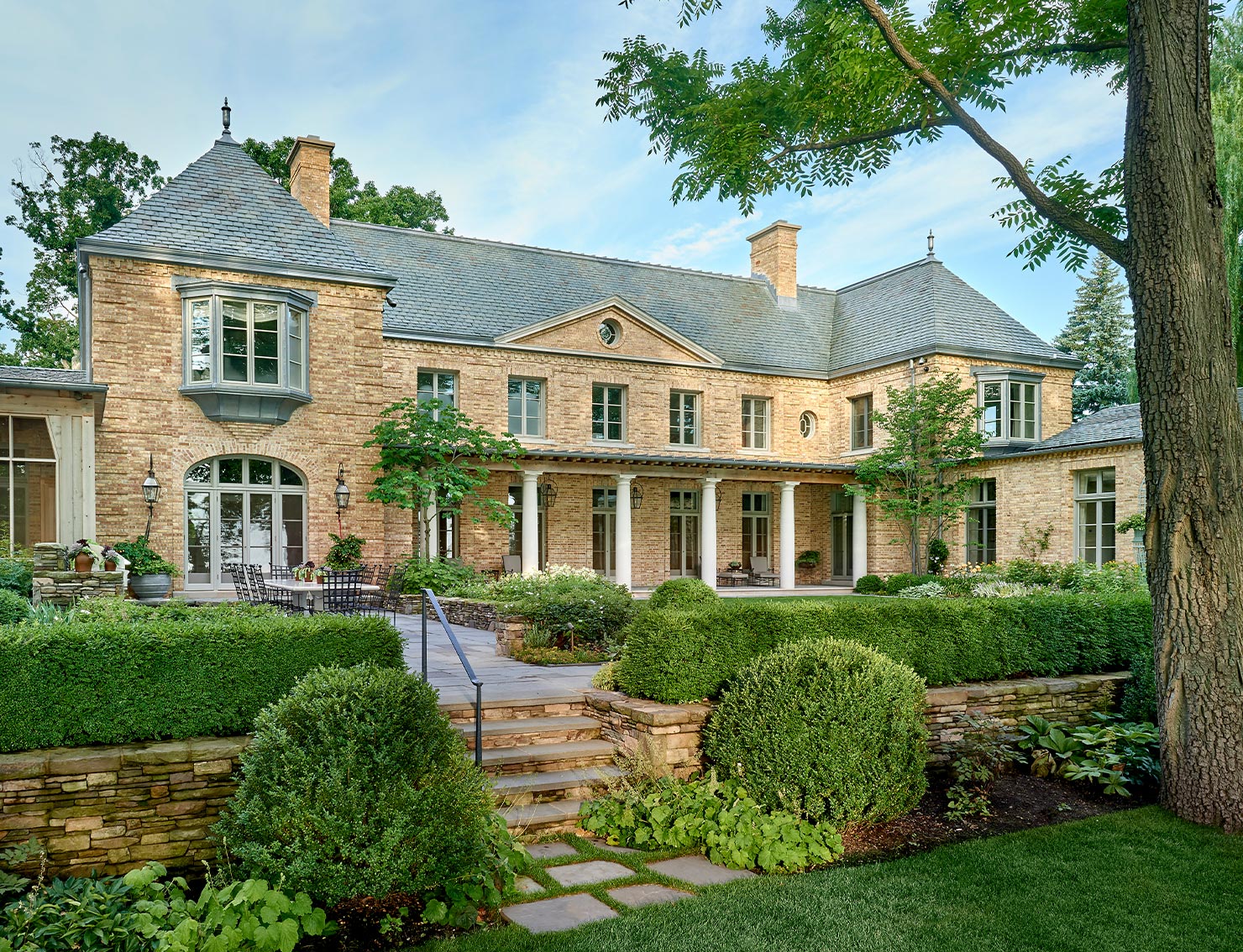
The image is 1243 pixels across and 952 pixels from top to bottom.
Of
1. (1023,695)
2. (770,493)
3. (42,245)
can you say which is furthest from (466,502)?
(42,245)

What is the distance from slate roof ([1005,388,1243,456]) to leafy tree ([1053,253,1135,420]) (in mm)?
12708

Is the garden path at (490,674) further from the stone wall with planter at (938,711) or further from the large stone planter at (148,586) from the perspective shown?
the large stone planter at (148,586)

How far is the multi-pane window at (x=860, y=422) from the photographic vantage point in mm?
23891

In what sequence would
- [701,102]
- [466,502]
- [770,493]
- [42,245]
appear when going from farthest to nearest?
[42,245], [770,493], [466,502], [701,102]

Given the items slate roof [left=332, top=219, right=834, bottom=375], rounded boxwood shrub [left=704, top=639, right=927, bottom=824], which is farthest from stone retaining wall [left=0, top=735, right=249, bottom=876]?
slate roof [left=332, top=219, right=834, bottom=375]

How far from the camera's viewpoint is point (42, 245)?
27.6 metres

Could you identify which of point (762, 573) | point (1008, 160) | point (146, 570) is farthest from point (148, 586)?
point (762, 573)

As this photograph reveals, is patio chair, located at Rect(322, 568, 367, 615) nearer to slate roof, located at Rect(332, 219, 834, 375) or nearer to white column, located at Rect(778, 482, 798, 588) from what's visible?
slate roof, located at Rect(332, 219, 834, 375)

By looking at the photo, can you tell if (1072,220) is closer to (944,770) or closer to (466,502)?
(944,770)

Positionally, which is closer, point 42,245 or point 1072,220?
point 1072,220

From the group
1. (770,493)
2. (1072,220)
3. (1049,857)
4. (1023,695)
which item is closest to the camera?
(1049,857)

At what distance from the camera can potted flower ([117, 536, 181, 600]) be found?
43.7ft

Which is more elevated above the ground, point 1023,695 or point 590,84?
point 590,84

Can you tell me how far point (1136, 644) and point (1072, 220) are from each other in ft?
14.5
